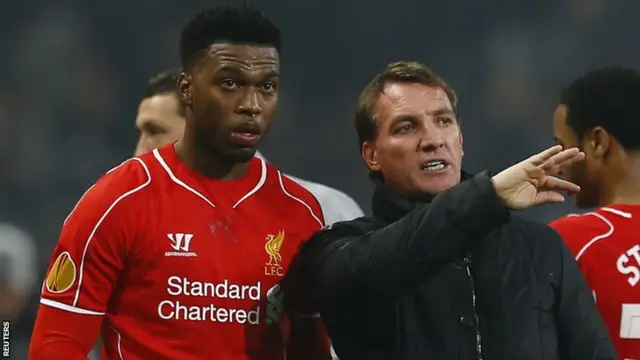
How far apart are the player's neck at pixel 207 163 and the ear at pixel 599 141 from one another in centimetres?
77

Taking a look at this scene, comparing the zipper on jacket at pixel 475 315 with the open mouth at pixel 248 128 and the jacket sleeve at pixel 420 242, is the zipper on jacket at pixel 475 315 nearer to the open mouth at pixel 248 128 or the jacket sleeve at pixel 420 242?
the jacket sleeve at pixel 420 242

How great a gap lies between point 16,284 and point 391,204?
1.67 m

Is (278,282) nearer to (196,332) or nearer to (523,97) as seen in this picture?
(196,332)

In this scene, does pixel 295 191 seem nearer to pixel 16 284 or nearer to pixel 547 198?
pixel 547 198

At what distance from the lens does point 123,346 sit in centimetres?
208

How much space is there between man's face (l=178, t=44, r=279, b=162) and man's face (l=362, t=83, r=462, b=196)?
0.21m

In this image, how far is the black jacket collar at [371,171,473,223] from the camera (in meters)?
2.04

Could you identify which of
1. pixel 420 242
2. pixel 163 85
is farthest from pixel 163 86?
pixel 420 242

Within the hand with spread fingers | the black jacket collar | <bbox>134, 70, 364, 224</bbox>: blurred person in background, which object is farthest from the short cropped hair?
<bbox>134, 70, 364, 224</bbox>: blurred person in background

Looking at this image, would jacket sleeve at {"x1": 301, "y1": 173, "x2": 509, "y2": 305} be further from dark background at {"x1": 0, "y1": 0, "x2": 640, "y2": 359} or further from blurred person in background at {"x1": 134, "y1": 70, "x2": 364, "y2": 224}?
dark background at {"x1": 0, "y1": 0, "x2": 640, "y2": 359}

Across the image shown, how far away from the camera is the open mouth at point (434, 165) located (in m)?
2.03

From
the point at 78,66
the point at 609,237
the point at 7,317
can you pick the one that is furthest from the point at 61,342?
the point at 78,66

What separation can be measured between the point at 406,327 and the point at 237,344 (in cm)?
34

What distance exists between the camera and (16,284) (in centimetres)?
336
